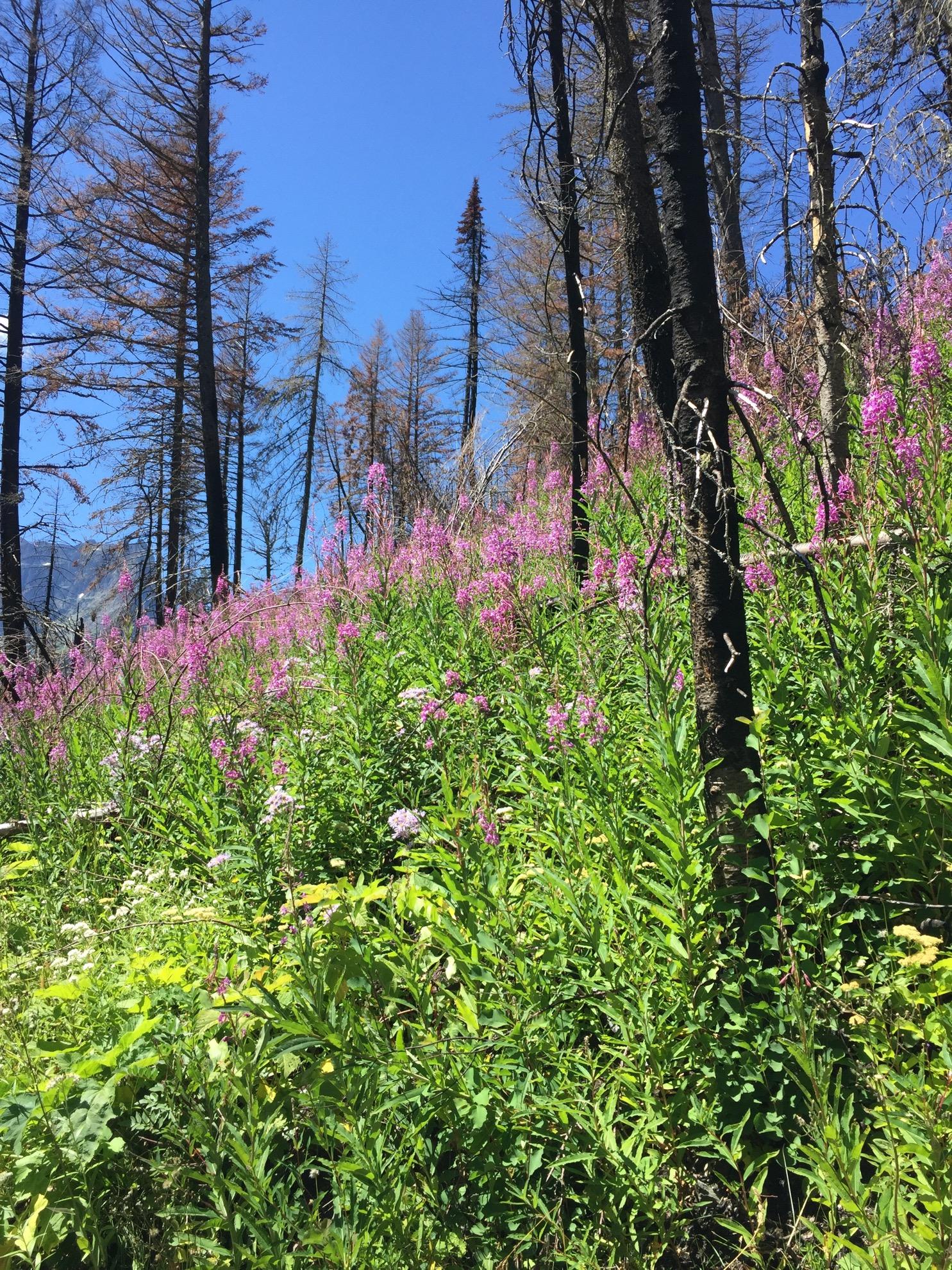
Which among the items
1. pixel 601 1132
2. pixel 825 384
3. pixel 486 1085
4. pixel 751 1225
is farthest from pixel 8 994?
pixel 825 384

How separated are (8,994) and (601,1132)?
284 centimetres

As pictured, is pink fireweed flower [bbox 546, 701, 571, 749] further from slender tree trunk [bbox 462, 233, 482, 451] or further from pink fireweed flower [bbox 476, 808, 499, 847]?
slender tree trunk [bbox 462, 233, 482, 451]

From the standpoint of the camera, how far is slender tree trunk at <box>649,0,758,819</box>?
6.78 feet

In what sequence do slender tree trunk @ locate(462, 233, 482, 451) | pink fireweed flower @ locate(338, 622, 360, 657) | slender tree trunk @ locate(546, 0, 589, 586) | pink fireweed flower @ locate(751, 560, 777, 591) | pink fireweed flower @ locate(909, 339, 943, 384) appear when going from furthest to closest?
1. slender tree trunk @ locate(462, 233, 482, 451)
2. slender tree trunk @ locate(546, 0, 589, 586)
3. pink fireweed flower @ locate(338, 622, 360, 657)
4. pink fireweed flower @ locate(909, 339, 943, 384)
5. pink fireweed flower @ locate(751, 560, 777, 591)

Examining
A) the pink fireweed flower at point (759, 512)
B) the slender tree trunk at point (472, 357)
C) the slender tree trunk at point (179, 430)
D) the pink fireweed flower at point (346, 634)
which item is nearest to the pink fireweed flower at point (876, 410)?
the pink fireweed flower at point (759, 512)

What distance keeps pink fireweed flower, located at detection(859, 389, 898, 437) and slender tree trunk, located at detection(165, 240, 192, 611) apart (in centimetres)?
1177

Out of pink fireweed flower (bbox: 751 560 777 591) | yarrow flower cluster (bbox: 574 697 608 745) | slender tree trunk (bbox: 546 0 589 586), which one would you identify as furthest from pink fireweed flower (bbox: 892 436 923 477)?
slender tree trunk (bbox: 546 0 589 586)

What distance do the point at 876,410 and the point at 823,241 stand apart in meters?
1.51

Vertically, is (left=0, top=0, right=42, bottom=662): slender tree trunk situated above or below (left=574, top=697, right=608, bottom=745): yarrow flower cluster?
above

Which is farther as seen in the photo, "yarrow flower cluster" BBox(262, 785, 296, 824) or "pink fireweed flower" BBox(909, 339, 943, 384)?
"pink fireweed flower" BBox(909, 339, 943, 384)

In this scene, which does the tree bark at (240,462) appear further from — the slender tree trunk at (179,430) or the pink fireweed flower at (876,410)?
the pink fireweed flower at (876,410)

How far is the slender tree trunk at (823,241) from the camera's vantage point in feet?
12.2

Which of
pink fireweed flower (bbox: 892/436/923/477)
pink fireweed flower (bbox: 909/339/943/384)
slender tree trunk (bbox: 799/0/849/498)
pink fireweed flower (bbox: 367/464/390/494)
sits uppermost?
slender tree trunk (bbox: 799/0/849/498)

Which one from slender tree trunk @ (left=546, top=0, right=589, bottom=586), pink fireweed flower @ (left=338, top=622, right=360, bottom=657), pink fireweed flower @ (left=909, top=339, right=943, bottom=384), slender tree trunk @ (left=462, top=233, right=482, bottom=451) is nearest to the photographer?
pink fireweed flower @ (left=909, top=339, right=943, bottom=384)
